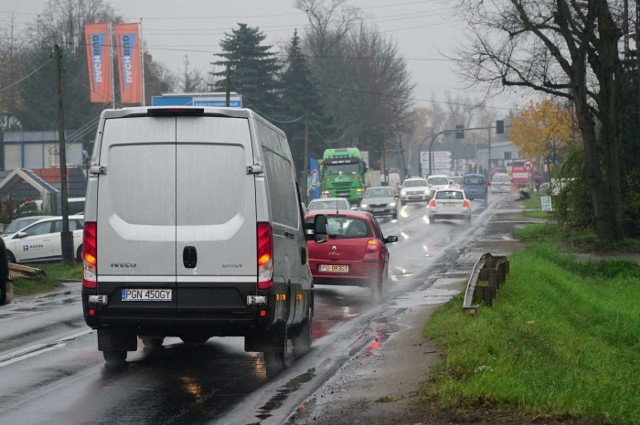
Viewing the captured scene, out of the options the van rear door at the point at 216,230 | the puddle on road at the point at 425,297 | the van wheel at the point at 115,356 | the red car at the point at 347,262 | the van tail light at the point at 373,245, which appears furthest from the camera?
the van tail light at the point at 373,245

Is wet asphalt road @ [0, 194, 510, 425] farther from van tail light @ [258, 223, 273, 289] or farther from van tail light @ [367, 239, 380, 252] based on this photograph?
van tail light @ [367, 239, 380, 252]

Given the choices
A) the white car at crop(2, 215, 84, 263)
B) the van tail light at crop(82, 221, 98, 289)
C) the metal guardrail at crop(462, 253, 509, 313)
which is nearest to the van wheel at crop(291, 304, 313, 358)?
the metal guardrail at crop(462, 253, 509, 313)

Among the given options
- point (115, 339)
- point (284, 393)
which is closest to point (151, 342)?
point (115, 339)

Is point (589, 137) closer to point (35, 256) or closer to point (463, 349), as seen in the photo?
point (35, 256)

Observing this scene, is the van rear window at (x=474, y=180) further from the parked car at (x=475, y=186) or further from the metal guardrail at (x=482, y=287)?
the metal guardrail at (x=482, y=287)

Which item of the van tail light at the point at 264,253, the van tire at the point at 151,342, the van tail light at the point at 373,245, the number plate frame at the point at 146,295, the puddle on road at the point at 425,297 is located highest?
the van tail light at the point at 264,253

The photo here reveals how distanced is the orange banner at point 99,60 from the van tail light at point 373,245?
45.9 meters

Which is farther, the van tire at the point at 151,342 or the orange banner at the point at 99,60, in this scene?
the orange banner at the point at 99,60

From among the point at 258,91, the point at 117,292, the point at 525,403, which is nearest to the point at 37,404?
the point at 117,292

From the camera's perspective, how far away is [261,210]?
1088 cm

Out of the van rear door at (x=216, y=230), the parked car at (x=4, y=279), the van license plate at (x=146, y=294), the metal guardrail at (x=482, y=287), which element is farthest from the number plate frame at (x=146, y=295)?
the metal guardrail at (x=482, y=287)

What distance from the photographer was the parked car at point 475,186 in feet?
279

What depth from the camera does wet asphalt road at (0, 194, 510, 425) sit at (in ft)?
30.4

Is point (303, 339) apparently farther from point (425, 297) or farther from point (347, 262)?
point (347, 262)
